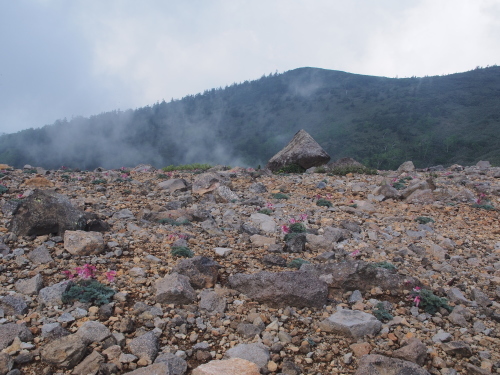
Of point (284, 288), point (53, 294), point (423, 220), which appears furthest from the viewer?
point (423, 220)

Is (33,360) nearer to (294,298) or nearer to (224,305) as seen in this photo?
(224,305)

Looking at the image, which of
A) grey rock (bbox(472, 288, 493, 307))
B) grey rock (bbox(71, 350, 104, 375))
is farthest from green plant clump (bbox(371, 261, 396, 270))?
grey rock (bbox(71, 350, 104, 375))

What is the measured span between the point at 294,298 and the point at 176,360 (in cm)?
127

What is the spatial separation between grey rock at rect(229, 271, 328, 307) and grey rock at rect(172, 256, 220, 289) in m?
0.22

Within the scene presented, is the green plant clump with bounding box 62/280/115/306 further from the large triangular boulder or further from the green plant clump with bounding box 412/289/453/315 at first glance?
the large triangular boulder

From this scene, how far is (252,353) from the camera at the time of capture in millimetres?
2586

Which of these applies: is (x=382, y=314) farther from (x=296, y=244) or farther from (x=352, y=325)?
(x=296, y=244)

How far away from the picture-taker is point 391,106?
52531mm

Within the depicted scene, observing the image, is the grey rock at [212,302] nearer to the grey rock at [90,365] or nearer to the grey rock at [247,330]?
the grey rock at [247,330]

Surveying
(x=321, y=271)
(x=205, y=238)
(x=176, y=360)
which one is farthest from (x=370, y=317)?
(x=205, y=238)

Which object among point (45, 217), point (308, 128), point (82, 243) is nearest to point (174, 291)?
point (82, 243)

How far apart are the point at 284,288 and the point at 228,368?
1.13 meters

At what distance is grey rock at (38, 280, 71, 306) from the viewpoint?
300 centimetres

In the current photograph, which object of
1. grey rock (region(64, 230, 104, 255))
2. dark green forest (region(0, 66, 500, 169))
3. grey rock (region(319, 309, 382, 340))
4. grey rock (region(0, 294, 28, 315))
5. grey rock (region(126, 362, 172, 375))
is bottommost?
grey rock (region(319, 309, 382, 340))
